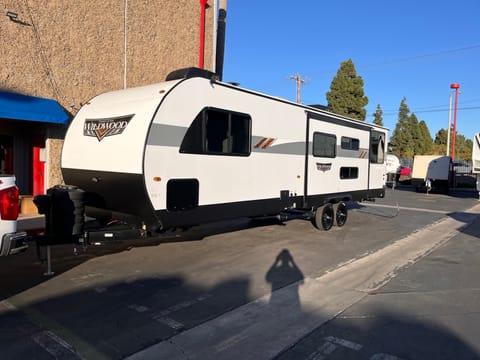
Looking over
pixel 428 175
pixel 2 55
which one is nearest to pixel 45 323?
pixel 2 55

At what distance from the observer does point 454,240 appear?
32.2ft

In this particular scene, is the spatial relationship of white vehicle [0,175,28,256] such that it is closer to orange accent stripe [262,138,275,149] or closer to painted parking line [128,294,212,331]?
painted parking line [128,294,212,331]

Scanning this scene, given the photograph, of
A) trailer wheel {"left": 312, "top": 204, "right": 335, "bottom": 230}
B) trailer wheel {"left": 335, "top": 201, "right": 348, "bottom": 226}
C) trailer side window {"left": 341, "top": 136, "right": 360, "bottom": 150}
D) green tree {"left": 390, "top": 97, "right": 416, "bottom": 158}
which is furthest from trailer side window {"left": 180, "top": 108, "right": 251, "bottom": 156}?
green tree {"left": 390, "top": 97, "right": 416, "bottom": 158}

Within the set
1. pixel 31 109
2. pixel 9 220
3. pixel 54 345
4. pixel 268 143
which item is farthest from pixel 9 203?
pixel 31 109

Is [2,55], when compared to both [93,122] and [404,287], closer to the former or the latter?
[93,122]

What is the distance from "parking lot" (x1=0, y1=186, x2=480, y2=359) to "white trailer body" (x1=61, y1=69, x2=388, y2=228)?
3.28ft

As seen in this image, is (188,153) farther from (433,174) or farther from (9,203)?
(433,174)

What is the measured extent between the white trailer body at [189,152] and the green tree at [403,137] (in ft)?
170

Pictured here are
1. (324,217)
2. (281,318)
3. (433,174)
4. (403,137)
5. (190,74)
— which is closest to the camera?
(281,318)

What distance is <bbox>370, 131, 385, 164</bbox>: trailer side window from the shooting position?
1205 centimetres

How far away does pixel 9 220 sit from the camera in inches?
167

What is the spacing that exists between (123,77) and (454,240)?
429 inches

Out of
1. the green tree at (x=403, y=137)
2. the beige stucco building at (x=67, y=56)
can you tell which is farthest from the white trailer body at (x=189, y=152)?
the green tree at (x=403, y=137)

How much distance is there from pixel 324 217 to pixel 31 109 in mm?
8049
